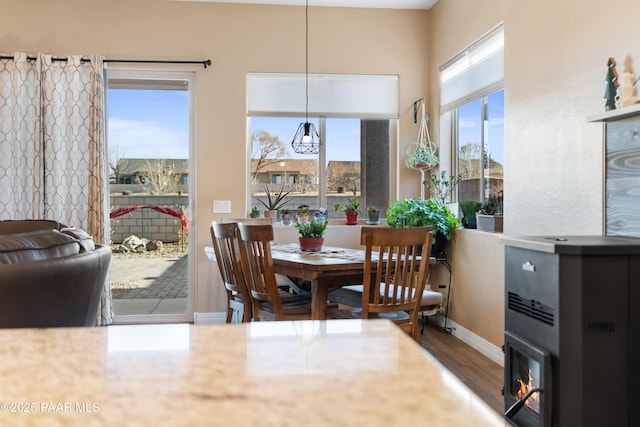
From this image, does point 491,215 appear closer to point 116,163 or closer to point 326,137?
point 326,137

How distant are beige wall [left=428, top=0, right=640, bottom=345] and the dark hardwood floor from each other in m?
0.18

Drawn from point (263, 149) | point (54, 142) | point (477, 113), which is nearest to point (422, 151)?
point (477, 113)

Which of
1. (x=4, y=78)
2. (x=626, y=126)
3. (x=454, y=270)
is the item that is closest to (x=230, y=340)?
(x=626, y=126)

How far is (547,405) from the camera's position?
167 centimetres

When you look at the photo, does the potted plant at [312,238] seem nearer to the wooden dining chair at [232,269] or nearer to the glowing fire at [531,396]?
the wooden dining chair at [232,269]

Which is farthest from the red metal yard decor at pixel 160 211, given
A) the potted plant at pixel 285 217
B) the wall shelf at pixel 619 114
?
the wall shelf at pixel 619 114

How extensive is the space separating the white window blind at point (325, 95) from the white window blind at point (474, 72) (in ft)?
1.90

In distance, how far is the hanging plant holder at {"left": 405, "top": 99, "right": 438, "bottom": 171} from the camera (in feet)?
14.6

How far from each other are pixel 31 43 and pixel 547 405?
485cm

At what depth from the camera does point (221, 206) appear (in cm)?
452

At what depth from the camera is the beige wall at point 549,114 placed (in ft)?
7.65

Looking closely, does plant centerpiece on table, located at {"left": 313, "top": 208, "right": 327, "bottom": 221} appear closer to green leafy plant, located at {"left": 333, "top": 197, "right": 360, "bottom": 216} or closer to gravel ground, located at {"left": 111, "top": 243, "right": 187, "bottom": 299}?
green leafy plant, located at {"left": 333, "top": 197, "right": 360, "bottom": 216}

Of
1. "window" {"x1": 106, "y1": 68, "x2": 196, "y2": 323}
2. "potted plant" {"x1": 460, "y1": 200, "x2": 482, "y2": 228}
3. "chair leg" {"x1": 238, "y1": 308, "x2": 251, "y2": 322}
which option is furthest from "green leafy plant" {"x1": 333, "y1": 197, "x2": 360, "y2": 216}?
"chair leg" {"x1": 238, "y1": 308, "x2": 251, "y2": 322}

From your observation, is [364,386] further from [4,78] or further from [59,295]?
[4,78]
